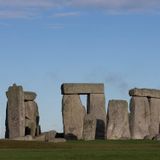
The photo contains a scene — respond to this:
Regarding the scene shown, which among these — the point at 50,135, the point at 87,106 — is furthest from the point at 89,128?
the point at 87,106

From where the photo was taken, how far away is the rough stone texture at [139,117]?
4934cm

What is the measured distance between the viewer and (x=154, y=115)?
2019 inches

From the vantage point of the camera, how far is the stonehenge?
46.2 meters

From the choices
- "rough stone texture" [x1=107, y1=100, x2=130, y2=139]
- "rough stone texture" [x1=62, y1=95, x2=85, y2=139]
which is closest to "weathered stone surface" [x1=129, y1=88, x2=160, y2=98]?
"rough stone texture" [x1=107, y1=100, x2=130, y2=139]

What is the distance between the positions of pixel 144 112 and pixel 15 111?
867cm

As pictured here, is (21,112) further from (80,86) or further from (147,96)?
(147,96)

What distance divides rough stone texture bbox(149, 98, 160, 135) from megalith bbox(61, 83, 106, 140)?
306cm

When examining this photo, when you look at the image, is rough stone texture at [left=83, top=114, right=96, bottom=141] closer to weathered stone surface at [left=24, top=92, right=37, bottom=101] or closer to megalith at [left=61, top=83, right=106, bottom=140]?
megalith at [left=61, top=83, right=106, bottom=140]

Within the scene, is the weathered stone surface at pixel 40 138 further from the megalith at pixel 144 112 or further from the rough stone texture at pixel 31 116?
the megalith at pixel 144 112

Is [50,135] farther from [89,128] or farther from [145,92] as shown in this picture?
[145,92]

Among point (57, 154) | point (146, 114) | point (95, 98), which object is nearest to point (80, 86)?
point (95, 98)

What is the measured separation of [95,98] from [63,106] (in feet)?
7.47

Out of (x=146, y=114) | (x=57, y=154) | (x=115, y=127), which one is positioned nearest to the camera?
(x=57, y=154)

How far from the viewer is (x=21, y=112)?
4622 cm
